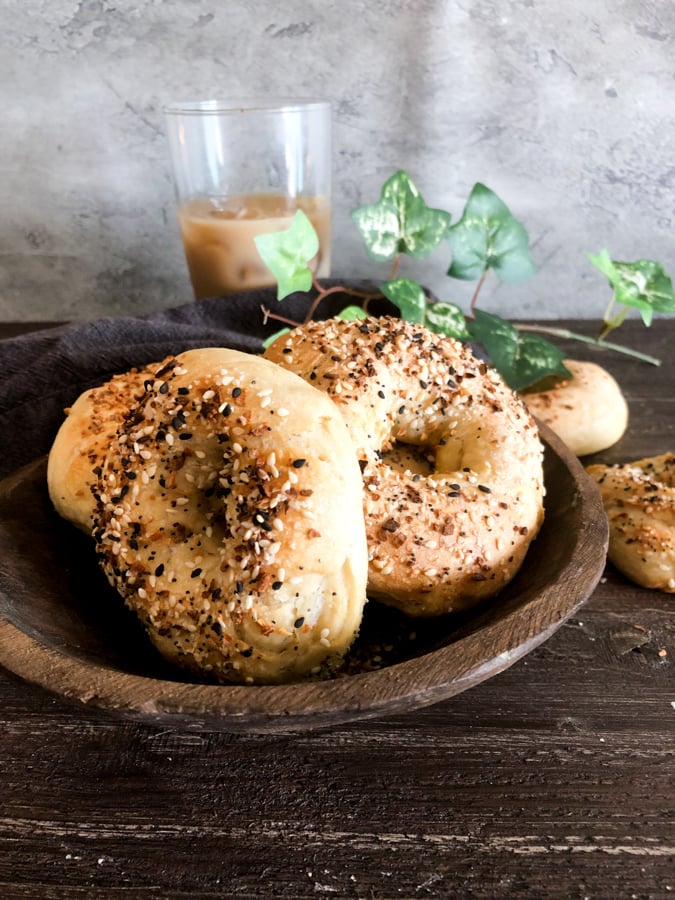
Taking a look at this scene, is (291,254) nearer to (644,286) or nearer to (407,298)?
(407,298)

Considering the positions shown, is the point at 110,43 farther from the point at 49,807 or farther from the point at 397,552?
the point at 49,807

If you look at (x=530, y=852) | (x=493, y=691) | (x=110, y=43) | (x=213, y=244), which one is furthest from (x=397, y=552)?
(x=110, y=43)

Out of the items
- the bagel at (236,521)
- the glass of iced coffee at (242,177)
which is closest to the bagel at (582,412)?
the glass of iced coffee at (242,177)

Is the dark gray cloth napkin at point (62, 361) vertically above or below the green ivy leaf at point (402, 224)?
below

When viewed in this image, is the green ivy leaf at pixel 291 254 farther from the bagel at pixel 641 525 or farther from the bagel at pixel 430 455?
the bagel at pixel 641 525

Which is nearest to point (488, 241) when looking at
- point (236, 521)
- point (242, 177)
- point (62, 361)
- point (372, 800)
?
point (242, 177)
